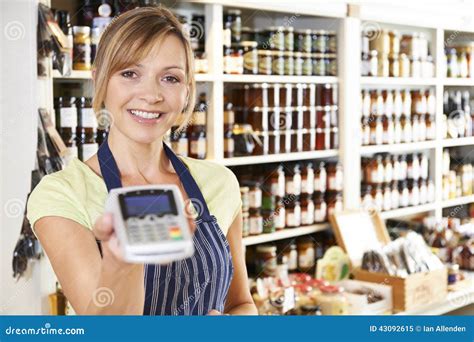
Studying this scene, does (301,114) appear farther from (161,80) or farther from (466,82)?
(161,80)

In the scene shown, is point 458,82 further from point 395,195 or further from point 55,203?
point 55,203

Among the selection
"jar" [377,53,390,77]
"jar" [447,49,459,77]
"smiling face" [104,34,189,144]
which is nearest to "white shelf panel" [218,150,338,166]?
"jar" [377,53,390,77]

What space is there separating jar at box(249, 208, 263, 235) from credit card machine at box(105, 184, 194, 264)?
164cm

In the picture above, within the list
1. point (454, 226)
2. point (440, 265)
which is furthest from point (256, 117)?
point (454, 226)

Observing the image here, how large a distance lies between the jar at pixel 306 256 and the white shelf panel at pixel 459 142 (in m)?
0.64

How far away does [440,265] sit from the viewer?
97.4 inches

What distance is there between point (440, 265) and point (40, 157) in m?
1.38

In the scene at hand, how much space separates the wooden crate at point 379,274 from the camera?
2.30 m

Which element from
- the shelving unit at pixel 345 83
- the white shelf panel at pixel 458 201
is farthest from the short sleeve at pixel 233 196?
the white shelf panel at pixel 458 201

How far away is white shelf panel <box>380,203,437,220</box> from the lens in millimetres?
2781

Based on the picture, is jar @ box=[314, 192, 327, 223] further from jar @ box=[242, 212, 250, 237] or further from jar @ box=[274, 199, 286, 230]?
jar @ box=[242, 212, 250, 237]

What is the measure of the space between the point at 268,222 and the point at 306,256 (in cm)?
26
